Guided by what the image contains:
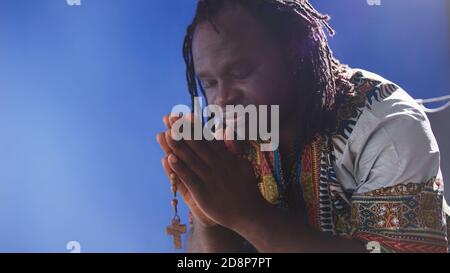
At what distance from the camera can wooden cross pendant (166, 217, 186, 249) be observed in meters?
1.60

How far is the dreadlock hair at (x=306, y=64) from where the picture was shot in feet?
4.77

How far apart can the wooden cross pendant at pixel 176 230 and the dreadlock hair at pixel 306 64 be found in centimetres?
52

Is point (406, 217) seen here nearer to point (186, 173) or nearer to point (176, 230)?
point (186, 173)

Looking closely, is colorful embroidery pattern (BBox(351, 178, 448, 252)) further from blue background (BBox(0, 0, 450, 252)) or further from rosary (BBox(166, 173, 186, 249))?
rosary (BBox(166, 173, 186, 249))

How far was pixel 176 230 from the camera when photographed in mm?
1600

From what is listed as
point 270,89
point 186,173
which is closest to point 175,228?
point 186,173

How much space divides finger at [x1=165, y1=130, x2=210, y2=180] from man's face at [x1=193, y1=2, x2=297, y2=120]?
1.19ft

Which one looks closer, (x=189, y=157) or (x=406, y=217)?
(x=189, y=157)

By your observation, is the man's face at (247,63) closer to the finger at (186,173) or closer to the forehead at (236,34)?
the forehead at (236,34)

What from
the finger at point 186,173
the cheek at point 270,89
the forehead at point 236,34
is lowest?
the finger at point 186,173

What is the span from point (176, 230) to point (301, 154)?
0.51 m

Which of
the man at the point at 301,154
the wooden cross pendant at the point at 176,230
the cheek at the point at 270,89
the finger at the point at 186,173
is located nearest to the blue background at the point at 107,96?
the wooden cross pendant at the point at 176,230

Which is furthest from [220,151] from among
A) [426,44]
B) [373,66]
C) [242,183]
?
[426,44]
